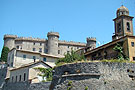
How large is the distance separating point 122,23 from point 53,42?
31.6 meters

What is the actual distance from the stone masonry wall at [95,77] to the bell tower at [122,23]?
25.9 m

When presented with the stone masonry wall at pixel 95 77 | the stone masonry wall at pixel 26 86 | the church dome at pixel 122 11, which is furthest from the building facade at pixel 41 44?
the stone masonry wall at pixel 95 77

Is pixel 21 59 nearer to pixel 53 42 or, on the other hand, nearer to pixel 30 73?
pixel 30 73

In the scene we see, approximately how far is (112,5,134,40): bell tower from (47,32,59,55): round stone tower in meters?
28.7

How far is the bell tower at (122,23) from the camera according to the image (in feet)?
152

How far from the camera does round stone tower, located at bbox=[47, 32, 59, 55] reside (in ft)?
237

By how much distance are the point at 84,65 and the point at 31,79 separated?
20.5 metres

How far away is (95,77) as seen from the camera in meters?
18.9

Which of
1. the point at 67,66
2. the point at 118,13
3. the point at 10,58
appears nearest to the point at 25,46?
the point at 10,58

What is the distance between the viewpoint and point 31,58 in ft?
170

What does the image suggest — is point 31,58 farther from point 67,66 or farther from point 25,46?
point 67,66

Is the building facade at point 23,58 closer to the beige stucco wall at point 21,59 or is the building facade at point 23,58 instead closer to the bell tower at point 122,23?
the beige stucco wall at point 21,59

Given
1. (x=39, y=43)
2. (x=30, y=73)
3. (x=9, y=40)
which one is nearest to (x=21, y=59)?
(x=30, y=73)

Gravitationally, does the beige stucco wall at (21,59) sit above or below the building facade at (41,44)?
below
